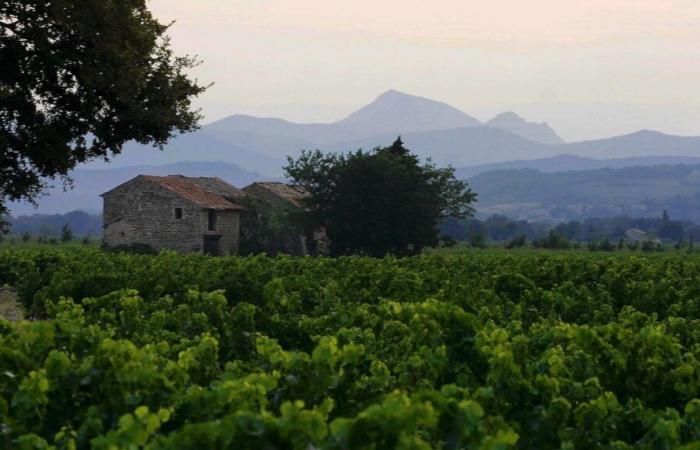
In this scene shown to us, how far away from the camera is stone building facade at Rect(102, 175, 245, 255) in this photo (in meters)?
Answer: 72.6

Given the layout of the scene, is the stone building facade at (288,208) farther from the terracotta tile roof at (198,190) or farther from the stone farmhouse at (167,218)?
the terracotta tile roof at (198,190)

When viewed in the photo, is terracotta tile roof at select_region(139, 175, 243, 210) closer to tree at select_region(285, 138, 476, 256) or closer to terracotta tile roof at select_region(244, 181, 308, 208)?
terracotta tile roof at select_region(244, 181, 308, 208)

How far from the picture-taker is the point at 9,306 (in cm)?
3834

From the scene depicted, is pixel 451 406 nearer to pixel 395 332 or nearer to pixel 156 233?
pixel 395 332

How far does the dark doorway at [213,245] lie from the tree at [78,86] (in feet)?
128

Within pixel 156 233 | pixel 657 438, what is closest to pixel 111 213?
pixel 156 233

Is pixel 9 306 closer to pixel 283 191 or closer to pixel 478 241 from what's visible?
pixel 283 191

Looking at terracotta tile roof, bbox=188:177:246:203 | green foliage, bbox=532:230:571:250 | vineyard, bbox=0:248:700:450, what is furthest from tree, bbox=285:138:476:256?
vineyard, bbox=0:248:700:450

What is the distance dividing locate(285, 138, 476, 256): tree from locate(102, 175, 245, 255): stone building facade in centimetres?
633

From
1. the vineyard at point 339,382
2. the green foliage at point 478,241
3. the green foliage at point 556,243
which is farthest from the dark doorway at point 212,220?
the vineyard at point 339,382

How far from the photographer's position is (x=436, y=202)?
70.2 m

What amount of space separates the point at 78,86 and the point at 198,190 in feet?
148

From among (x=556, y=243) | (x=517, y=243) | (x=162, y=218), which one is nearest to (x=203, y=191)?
(x=162, y=218)

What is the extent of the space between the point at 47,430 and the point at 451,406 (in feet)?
11.7
